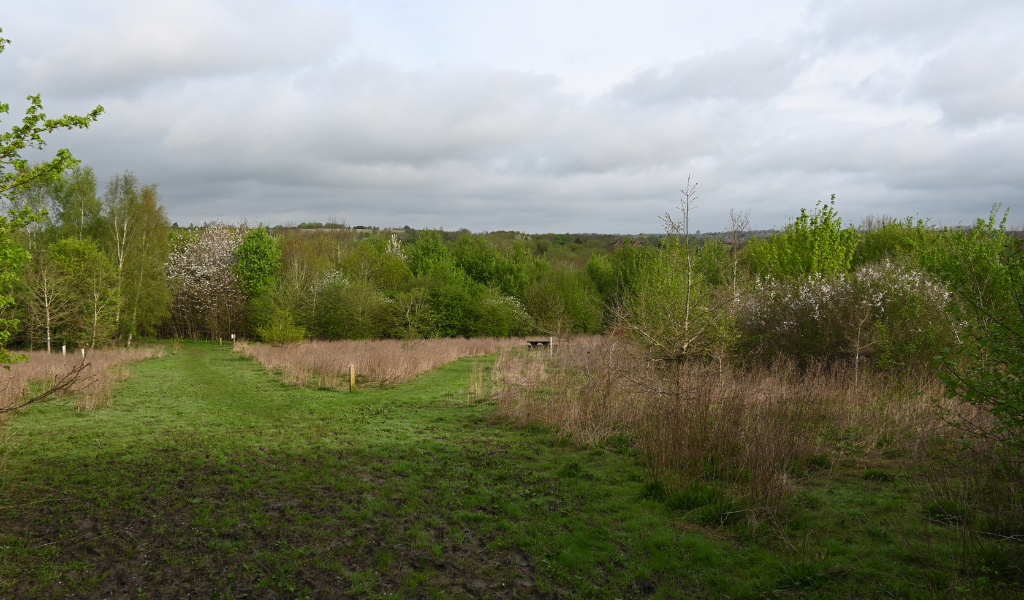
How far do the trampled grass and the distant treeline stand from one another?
2484mm

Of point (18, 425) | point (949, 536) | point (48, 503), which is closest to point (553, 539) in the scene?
point (949, 536)

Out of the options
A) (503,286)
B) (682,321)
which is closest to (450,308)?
(503,286)

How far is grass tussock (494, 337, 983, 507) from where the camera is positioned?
690 cm

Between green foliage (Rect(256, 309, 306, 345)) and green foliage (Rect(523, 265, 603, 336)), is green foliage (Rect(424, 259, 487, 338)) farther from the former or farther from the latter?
green foliage (Rect(256, 309, 306, 345))

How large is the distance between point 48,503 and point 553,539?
629cm

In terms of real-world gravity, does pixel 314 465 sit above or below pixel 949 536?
below

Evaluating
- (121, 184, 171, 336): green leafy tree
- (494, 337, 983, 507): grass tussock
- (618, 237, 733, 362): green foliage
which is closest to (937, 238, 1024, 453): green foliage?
(494, 337, 983, 507): grass tussock

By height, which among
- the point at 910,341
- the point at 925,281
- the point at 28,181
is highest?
the point at 28,181

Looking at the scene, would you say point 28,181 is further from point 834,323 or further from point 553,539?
point 834,323

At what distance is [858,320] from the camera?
A: 13.4 meters

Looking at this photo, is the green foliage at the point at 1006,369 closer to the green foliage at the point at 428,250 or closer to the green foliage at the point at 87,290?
the green foliage at the point at 87,290

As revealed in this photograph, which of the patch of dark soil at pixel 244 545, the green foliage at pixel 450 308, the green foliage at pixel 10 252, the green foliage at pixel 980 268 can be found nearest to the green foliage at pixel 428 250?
the green foliage at pixel 450 308

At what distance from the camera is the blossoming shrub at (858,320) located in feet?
42.1

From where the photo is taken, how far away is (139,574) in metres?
5.05
